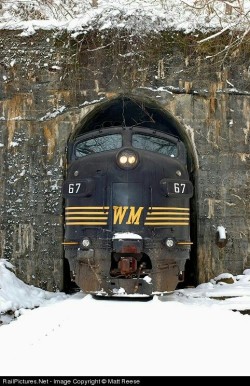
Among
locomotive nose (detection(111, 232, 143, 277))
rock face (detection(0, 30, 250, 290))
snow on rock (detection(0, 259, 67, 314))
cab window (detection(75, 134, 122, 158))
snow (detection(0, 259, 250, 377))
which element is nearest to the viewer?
snow (detection(0, 259, 250, 377))

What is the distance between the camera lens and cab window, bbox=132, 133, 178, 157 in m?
8.19

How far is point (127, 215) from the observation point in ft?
24.1

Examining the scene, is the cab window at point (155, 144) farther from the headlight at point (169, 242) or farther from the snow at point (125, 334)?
the snow at point (125, 334)

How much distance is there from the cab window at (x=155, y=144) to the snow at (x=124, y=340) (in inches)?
107

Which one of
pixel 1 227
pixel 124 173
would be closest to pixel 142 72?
pixel 124 173

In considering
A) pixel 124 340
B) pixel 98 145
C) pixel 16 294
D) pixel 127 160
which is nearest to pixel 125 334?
pixel 124 340

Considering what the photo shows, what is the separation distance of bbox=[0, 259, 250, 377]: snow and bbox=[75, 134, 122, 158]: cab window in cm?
261

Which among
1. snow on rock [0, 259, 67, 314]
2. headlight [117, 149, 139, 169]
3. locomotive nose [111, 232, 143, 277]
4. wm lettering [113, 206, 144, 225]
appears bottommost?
snow on rock [0, 259, 67, 314]

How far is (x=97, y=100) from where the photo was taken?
10344 millimetres

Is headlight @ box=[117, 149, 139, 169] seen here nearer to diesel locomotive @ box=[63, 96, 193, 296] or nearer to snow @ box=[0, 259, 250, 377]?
diesel locomotive @ box=[63, 96, 193, 296]

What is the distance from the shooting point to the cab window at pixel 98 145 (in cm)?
812

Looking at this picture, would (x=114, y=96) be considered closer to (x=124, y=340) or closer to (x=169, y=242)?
(x=169, y=242)

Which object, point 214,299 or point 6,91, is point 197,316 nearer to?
point 214,299

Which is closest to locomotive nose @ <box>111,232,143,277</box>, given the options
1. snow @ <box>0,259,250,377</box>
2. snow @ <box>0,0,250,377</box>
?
snow @ <box>0,0,250,377</box>
